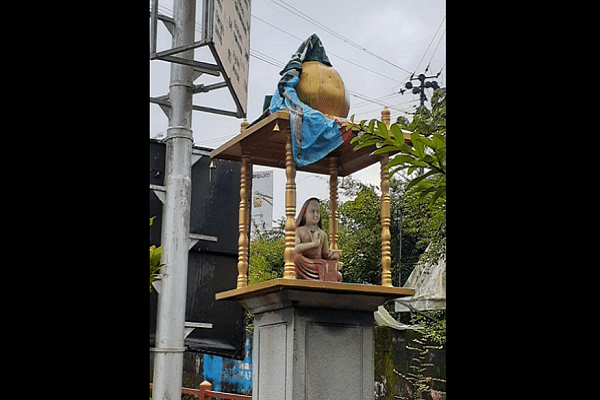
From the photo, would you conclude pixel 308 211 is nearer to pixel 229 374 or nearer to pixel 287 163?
pixel 287 163

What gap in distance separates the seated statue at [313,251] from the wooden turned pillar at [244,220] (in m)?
0.33

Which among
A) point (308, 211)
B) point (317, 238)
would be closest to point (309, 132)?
point (308, 211)

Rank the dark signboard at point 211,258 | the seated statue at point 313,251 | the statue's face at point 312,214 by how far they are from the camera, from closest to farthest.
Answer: the seated statue at point 313,251, the statue's face at point 312,214, the dark signboard at point 211,258

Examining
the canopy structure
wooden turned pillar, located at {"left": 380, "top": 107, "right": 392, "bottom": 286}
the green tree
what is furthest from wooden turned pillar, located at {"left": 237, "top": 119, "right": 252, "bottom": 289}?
the green tree

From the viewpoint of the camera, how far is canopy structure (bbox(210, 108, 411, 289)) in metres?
4.57

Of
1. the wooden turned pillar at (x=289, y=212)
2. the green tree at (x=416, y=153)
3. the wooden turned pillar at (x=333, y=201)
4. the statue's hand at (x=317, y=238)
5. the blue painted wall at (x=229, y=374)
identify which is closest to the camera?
the green tree at (x=416, y=153)

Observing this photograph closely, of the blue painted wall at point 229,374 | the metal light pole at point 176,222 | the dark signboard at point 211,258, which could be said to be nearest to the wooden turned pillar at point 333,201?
the dark signboard at point 211,258

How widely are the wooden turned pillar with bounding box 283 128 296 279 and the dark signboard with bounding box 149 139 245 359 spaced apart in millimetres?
1035

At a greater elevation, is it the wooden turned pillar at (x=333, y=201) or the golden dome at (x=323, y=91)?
the golden dome at (x=323, y=91)

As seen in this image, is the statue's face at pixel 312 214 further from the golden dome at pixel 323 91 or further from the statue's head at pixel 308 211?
the golden dome at pixel 323 91

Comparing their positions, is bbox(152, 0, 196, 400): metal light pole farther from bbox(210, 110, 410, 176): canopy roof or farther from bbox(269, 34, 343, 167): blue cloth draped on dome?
bbox(269, 34, 343, 167): blue cloth draped on dome

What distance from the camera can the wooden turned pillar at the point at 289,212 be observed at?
4.50m
